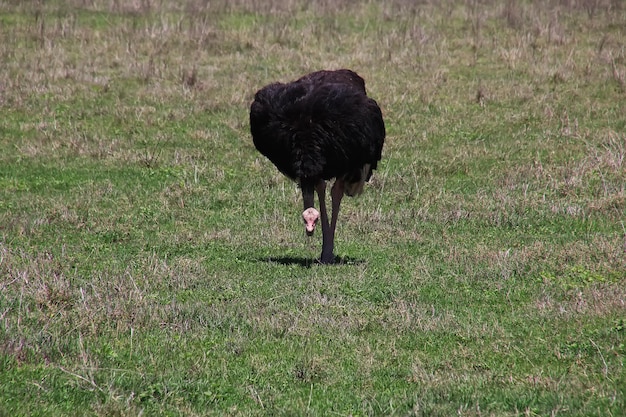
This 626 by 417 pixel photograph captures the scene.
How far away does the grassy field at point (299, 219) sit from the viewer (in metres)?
6.71

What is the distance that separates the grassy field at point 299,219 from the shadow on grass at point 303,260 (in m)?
0.11

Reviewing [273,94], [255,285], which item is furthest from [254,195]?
[255,285]

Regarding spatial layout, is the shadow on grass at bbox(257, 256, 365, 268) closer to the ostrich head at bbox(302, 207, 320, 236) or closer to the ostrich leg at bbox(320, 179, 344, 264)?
the ostrich leg at bbox(320, 179, 344, 264)

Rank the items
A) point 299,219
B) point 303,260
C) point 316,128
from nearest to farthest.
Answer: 1. point 316,128
2. point 303,260
3. point 299,219

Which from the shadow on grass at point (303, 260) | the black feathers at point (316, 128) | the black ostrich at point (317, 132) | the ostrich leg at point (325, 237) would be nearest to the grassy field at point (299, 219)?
the shadow on grass at point (303, 260)

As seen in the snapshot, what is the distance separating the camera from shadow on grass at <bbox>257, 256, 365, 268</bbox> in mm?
10484

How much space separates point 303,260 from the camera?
10.8 meters

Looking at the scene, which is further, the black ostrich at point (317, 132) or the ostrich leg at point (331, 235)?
the ostrich leg at point (331, 235)

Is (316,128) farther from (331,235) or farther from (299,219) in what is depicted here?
(299,219)

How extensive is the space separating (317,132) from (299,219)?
267 cm

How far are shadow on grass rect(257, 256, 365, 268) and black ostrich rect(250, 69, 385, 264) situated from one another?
14 cm

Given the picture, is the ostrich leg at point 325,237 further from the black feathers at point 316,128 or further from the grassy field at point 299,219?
the grassy field at point 299,219

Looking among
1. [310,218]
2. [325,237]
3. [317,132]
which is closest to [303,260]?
[325,237]

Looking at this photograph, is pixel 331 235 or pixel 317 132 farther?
pixel 331 235
